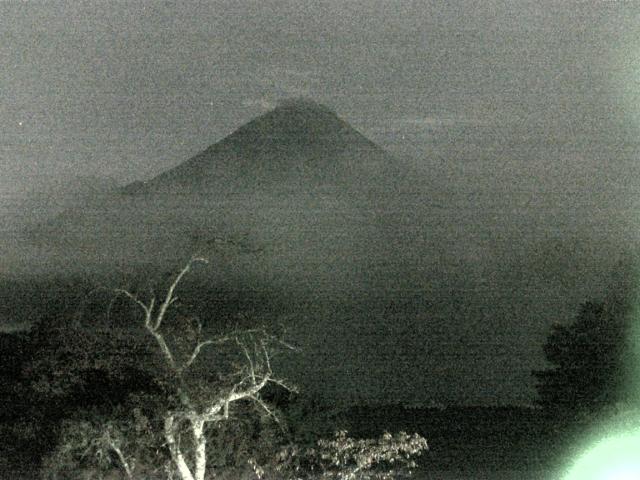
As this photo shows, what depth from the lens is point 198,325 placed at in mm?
5992

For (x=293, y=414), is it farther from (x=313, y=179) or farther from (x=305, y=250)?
(x=313, y=179)

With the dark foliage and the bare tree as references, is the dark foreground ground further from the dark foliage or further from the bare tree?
the bare tree

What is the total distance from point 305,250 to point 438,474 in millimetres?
12426

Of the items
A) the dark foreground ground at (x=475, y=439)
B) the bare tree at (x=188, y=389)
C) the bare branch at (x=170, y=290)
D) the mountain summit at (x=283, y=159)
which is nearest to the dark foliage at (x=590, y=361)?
the dark foreground ground at (x=475, y=439)

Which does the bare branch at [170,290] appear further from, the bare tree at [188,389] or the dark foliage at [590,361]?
the dark foliage at [590,361]

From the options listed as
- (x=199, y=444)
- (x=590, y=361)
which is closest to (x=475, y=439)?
(x=590, y=361)

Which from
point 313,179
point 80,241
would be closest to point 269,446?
point 80,241

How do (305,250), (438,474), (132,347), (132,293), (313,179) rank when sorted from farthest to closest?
1. (313,179)
2. (305,250)
3. (438,474)
4. (132,347)
5. (132,293)

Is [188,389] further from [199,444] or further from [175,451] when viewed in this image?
Result: [175,451]

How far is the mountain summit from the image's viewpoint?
75.0 ft

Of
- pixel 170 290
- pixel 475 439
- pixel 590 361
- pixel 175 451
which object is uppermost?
pixel 170 290

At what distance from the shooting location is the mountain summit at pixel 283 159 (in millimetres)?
22875

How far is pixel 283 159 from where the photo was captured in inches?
968

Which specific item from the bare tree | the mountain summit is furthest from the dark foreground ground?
the mountain summit
